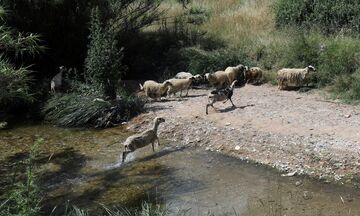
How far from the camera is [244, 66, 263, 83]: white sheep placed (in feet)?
54.3

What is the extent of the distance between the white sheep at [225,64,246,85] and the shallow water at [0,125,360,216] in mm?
4095

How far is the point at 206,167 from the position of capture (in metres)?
11.3

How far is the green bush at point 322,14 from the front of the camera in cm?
1872

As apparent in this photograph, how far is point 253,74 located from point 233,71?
66 centimetres

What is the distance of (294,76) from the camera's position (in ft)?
51.3

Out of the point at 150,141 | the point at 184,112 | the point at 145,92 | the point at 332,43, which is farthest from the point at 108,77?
the point at 332,43

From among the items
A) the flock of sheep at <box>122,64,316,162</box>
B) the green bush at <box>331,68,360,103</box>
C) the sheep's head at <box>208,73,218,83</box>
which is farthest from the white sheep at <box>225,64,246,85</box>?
the green bush at <box>331,68,360,103</box>

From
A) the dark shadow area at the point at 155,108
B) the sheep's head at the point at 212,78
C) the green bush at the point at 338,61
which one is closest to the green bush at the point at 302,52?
the green bush at the point at 338,61

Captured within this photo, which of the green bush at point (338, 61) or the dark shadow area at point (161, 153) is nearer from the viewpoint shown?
the dark shadow area at point (161, 153)

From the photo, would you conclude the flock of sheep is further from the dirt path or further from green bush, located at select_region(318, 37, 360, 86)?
green bush, located at select_region(318, 37, 360, 86)

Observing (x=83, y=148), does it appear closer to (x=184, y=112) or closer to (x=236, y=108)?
(x=184, y=112)

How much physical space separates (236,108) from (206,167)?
3341 millimetres

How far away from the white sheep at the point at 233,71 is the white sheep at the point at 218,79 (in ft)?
0.31

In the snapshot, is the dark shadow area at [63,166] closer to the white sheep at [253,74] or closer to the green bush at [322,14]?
the white sheep at [253,74]
